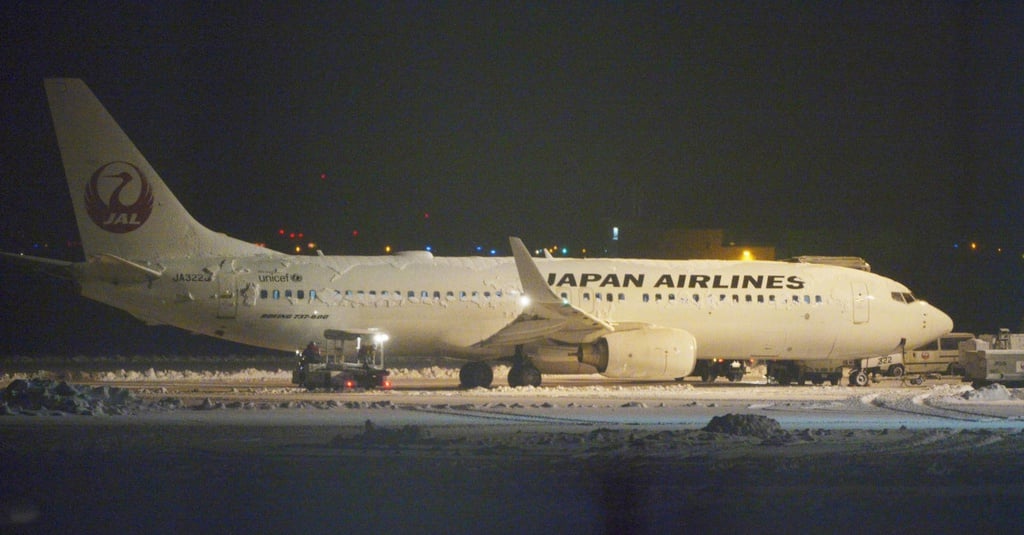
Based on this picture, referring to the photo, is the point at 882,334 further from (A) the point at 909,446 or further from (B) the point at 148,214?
(B) the point at 148,214

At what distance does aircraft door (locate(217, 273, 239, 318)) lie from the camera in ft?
93.4

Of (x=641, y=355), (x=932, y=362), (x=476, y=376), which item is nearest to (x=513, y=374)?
(x=476, y=376)

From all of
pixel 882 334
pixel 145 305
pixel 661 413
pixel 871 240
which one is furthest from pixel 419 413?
pixel 871 240

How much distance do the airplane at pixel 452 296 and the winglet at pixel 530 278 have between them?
4cm

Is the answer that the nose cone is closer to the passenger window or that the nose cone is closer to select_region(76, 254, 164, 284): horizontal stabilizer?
the passenger window

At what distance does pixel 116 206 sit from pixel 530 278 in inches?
400

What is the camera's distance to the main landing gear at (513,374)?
29.5 m

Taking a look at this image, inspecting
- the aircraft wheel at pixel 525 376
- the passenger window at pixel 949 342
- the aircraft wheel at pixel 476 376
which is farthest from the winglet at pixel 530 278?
the passenger window at pixel 949 342

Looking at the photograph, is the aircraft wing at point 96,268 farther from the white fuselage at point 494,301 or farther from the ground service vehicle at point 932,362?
the ground service vehicle at point 932,362

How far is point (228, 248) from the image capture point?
2934 cm

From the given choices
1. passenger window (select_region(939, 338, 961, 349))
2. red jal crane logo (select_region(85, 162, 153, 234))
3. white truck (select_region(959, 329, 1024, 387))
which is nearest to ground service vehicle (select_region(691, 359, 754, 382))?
white truck (select_region(959, 329, 1024, 387))

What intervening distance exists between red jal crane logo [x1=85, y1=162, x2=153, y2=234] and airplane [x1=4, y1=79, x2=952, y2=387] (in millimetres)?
34

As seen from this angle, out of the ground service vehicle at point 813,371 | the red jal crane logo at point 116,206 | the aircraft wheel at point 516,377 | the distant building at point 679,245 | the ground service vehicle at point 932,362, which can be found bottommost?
the aircraft wheel at point 516,377

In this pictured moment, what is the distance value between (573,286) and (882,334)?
8811mm
